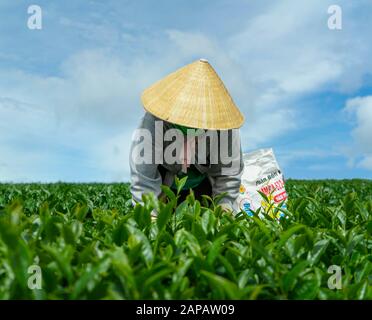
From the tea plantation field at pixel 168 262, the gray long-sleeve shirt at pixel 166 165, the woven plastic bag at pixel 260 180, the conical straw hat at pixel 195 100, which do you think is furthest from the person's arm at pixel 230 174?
the tea plantation field at pixel 168 262

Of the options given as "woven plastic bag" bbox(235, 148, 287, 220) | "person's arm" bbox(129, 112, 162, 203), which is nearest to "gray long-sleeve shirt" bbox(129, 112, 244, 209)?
"person's arm" bbox(129, 112, 162, 203)

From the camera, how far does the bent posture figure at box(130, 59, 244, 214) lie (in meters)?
3.44

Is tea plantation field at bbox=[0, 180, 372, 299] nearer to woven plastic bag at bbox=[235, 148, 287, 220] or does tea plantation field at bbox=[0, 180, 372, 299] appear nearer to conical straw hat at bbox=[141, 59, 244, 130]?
conical straw hat at bbox=[141, 59, 244, 130]

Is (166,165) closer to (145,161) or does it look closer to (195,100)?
(145,161)

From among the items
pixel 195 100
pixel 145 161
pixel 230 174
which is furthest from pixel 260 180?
pixel 195 100

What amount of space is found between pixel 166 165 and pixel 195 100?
0.72m

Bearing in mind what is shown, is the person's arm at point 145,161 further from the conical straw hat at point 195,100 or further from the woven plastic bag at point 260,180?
the woven plastic bag at point 260,180

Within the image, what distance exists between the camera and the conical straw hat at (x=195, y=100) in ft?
11.1

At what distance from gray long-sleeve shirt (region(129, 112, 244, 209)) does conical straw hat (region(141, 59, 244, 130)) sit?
0.28 meters

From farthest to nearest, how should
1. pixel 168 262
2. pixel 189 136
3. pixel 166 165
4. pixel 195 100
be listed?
pixel 166 165
pixel 189 136
pixel 195 100
pixel 168 262

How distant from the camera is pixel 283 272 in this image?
1.69 metres

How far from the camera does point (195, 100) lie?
3.45 m

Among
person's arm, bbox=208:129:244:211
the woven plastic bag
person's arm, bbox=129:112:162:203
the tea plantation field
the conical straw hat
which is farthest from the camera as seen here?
the woven plastic bag
